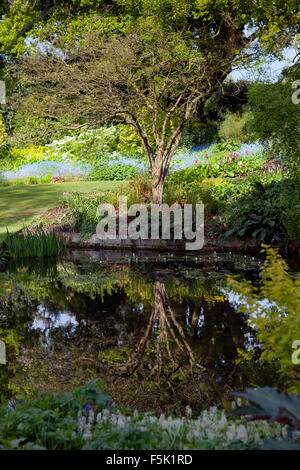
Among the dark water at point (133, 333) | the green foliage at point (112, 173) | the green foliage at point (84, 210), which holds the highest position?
the green foliage at point (112, 173)

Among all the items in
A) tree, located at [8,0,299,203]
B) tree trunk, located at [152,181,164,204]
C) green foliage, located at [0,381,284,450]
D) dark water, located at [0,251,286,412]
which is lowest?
dark water, located at [0,251,286,412]

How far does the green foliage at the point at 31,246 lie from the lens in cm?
975

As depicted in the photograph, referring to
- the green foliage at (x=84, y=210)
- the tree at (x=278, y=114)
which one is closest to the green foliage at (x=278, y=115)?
the tree at (x=278, y=114)

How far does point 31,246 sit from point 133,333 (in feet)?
16.5

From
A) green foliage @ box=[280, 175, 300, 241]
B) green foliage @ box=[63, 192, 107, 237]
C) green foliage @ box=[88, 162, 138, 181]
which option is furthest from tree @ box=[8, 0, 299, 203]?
green foliage @ box=[88, 162, 138, 181]

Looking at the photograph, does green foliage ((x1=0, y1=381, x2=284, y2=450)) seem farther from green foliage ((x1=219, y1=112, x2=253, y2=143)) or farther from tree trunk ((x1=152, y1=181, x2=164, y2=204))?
green foliage ((x1=219, y1=112, x2=253, y2=143))

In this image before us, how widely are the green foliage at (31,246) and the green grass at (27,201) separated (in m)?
1.11

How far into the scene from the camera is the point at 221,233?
10.6m

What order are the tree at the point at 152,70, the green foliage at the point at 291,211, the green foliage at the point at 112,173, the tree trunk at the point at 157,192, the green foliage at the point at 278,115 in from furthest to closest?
the green foliage at the point at 112,173, the tree trunk at the point at 157,192, the tree at the point at 152,70, the green foliage at the point at 291,211, the green foliage at the point at 278,115

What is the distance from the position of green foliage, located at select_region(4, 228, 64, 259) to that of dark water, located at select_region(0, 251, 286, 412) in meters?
0.83

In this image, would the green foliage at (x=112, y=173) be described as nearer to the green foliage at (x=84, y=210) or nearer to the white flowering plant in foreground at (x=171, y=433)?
the green foliage at (x=84, y=210)

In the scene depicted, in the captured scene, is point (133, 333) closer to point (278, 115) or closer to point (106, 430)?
point (106, 430)

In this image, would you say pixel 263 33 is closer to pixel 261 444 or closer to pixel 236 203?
pixel 236 203

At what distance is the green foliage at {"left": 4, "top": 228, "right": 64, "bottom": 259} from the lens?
32.0 feet
